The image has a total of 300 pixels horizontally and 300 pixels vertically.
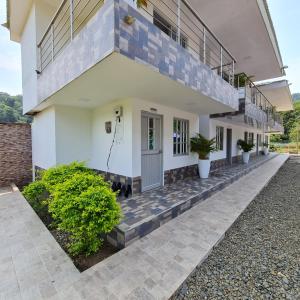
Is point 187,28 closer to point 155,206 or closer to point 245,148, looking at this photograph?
point 155,206

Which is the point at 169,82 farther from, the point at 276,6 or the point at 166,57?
the point at 276,6

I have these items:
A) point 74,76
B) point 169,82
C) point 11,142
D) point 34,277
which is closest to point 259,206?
point 169,82

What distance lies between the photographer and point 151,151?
6094mm

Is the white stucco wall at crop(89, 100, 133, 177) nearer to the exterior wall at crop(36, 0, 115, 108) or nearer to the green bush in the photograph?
the exterior wall at crop(36, 0, 115, 108)

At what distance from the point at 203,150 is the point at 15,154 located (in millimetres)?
9253

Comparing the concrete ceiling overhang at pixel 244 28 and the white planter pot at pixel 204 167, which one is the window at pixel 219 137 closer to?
the white planter pot at pixel 204 167

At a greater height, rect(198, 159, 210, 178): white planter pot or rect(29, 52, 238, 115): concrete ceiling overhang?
rect(29, 52, 238, 115): concrete ceiling overhang

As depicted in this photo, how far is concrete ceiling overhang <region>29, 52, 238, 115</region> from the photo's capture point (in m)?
3.16

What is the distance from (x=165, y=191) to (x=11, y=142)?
825 centimetres

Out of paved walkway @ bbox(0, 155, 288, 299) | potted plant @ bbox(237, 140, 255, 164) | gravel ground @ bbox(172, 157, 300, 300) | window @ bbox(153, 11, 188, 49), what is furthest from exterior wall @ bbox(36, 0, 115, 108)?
potted plant @ bbox(237, 140, 255, 164)

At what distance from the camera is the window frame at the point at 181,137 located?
7.16m

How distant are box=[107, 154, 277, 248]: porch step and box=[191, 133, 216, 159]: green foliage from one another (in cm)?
141

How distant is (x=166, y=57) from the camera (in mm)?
3615

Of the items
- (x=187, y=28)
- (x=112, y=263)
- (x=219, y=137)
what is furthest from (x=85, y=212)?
(x=219, y=137)
